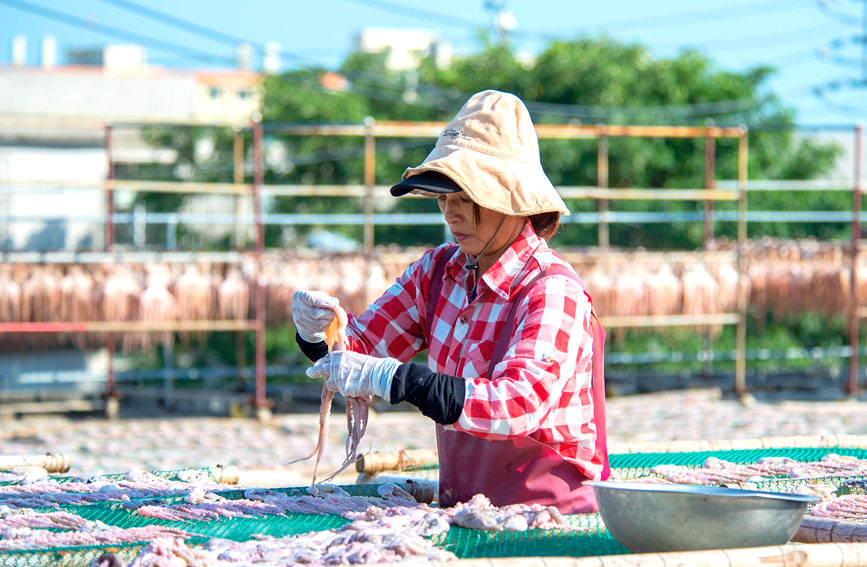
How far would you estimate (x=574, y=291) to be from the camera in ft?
11.2

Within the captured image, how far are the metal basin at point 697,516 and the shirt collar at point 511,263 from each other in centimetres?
82

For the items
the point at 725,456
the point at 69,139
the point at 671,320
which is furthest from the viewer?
the point at 69,139

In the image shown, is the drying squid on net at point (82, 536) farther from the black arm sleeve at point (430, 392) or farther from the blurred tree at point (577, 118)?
the blurred tree at point (577, 118)

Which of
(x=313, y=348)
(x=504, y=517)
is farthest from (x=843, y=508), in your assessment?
(x=313, y=348)

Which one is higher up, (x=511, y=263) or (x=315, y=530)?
(x=511, y=263)

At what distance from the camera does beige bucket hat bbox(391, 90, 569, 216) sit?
3377 mm

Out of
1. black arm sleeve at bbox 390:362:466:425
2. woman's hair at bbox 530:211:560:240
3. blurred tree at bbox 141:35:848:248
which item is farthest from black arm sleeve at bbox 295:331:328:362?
blurred tree at bbox 141:35:848:248

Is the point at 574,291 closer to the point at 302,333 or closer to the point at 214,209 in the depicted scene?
the point at 302,333

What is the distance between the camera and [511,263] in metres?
3.52

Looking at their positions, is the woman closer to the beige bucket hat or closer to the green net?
the beige bucket hat

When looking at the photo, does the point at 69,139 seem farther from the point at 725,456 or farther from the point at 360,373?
the point at 360,373

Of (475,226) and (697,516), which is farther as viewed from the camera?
(475,226)

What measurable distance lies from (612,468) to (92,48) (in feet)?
178

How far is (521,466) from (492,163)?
97 cm
